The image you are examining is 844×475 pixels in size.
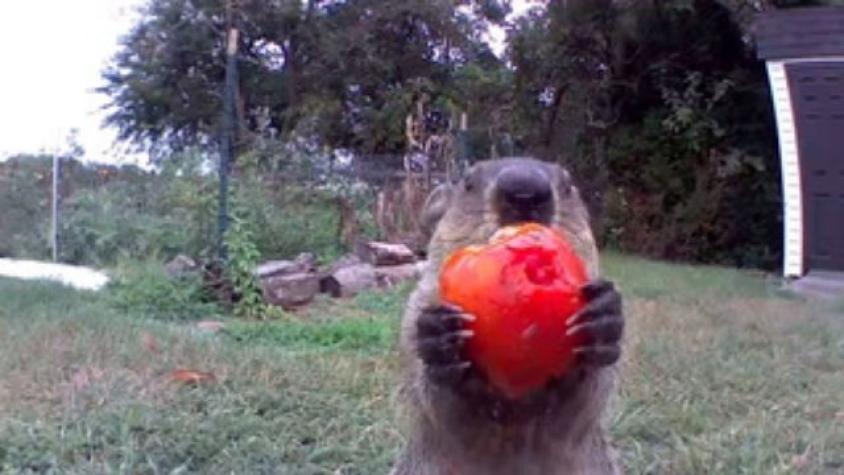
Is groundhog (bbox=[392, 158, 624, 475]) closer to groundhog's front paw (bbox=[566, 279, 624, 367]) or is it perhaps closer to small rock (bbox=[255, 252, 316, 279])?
groundhog's front paw (bbox=[566, 279, 624, 367])

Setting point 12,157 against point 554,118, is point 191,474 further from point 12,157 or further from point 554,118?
point 554,118

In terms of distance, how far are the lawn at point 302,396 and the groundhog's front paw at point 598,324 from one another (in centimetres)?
161

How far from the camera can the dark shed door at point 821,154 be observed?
12.1 meters

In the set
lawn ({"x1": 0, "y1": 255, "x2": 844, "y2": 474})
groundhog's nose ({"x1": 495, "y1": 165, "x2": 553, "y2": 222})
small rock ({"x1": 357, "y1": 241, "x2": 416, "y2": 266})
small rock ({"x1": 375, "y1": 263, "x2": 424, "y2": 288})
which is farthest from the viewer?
small rock ({"x1": 357, "y1": 241, "x2": 416, "y2": 266})

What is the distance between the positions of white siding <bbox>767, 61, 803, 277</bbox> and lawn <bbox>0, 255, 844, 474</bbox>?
16.9ft

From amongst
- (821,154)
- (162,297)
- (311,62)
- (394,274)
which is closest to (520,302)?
(162,297)

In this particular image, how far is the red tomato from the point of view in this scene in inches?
88.9

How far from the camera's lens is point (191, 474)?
12.8ft

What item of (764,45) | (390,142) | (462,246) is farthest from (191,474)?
(390,142)

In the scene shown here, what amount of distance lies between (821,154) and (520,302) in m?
10.7

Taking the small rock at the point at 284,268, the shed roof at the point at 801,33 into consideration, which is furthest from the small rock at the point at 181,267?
the shed roof at the point at 801,33

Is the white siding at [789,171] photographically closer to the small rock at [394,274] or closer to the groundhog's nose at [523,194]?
the small rock at [394,274]

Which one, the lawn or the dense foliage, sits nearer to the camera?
the lawn

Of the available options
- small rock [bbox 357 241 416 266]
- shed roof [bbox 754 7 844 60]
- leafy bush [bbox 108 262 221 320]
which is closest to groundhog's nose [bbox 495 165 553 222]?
leafy bush [bbox 108 262 221 320]
